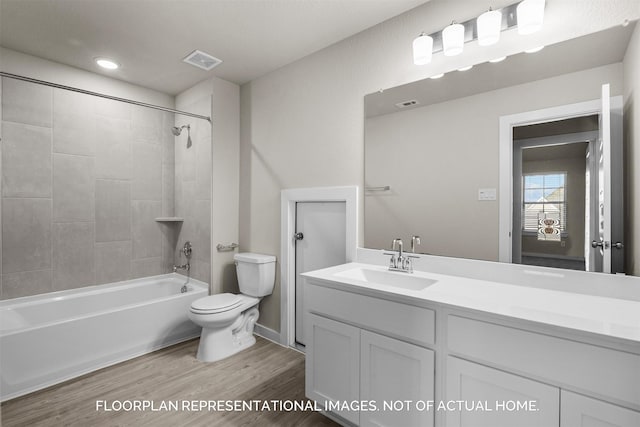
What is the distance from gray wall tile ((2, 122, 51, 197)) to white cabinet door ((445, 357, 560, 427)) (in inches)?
129

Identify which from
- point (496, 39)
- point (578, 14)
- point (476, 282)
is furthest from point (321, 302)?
point (578, 14)

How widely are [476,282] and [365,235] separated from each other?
771mm

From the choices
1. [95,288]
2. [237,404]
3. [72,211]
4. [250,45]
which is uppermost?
[250,45]

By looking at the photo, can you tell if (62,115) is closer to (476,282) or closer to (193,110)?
(193,110)

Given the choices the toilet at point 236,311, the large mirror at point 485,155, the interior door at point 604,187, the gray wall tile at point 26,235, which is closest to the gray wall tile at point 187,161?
the toilet at point 236,311

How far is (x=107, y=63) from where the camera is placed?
263 centimetres

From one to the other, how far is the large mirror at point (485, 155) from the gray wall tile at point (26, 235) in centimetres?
269

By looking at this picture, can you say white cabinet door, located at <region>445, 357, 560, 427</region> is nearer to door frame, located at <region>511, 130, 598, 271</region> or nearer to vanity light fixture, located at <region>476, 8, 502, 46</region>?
door frame, located at <region>511, 130, 598, 271</region>

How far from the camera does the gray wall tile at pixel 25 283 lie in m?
2.40

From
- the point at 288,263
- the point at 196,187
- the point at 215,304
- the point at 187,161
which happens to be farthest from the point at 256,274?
the point at 187,161

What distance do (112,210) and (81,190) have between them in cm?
30

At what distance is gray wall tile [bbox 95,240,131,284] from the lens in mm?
2883

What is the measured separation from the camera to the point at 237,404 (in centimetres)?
186

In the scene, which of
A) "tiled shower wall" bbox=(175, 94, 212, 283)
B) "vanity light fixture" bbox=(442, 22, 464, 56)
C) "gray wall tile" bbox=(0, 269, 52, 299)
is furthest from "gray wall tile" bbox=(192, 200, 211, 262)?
"vanity light fixture" bbox=(442, 22, 464, 56)
